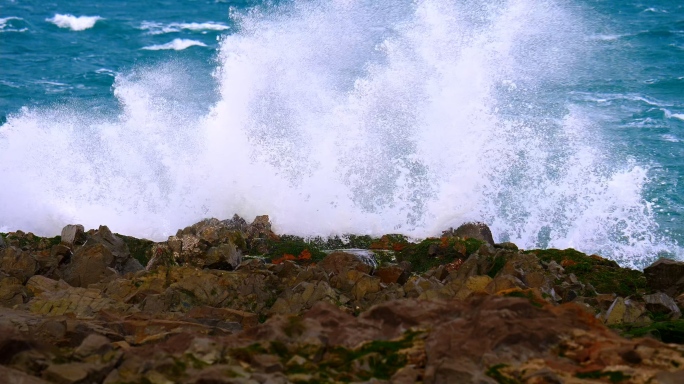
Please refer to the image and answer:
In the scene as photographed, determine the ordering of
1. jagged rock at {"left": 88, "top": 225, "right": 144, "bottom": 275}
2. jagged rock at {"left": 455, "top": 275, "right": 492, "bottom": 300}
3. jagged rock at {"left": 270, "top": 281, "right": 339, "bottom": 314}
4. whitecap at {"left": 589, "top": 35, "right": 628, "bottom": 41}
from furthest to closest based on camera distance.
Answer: whitecap at {"left": 589, "top": 35, "right": 628, "bottom": 41} < jagged rock at {"left": 88, "top": 225, "right": 144, "bottom": 275} < jagged rock at {"left": 270, "top": 281, "right": 339, "bottom": 314} < jagged rock at {"left": 455, "top": 275, "right": 492, "bottom": 300}

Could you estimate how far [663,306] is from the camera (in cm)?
1623

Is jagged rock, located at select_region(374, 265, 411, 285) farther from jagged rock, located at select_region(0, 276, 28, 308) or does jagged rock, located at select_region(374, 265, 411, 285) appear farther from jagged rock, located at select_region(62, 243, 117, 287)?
jagged rock, located at select_region(0, 276, 28, 308)

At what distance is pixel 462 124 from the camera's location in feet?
97.1

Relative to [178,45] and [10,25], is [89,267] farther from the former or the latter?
[10,25]

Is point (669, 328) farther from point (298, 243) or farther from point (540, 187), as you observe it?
point (540, 187)

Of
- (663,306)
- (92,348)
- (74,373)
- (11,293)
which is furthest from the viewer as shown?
(11,293)

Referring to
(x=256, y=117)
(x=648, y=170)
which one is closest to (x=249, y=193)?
(x=256, y=117)

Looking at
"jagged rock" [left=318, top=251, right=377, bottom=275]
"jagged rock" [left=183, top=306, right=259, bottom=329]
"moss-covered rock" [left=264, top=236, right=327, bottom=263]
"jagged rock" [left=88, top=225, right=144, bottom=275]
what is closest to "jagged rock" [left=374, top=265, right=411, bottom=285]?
"jagged rock" [left=318, top=251, right=377, bottom=275]

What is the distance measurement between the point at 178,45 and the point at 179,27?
4.44m

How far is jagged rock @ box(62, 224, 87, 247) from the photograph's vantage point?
22.1m

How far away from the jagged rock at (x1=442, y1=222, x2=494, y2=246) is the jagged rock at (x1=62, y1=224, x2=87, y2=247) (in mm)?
9673

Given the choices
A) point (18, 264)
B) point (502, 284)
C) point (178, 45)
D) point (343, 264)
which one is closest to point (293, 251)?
point (343, 264)

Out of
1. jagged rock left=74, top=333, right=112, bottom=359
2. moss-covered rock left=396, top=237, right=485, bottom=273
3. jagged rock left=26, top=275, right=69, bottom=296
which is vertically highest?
moss-covered rock left=396, top=237, right=485, bottom=273

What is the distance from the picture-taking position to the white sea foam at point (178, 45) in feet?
162
